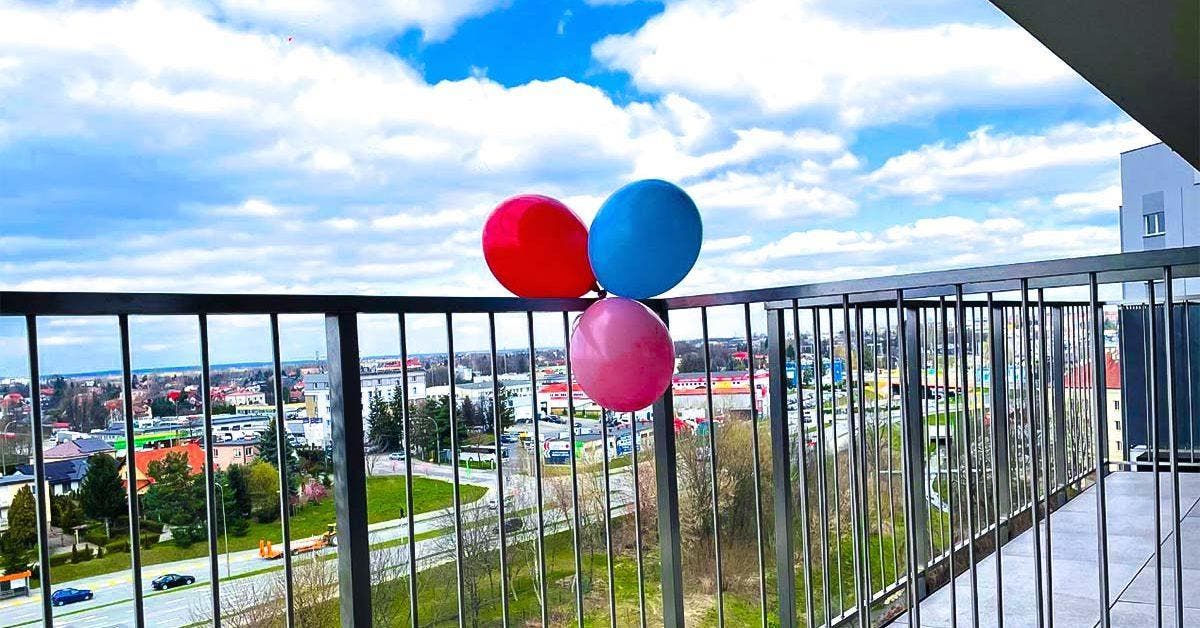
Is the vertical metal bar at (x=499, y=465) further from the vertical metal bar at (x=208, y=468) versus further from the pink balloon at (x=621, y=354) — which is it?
the vertical metal bar at (x=208, y=468)

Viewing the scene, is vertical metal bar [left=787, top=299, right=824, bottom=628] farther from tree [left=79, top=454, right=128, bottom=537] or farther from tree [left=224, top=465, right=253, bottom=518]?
tree [left=79, top=454, right=128, bottom=537]

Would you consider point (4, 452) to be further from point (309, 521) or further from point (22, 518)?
point (309, 521)

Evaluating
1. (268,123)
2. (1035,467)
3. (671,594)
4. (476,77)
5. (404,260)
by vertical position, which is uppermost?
(476,77)

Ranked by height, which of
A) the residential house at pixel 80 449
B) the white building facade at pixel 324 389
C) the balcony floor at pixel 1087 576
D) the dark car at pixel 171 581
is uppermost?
the white building facade at pixel 324 389

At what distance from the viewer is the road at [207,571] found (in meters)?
1.58

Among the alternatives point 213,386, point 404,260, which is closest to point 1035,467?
point 213,386

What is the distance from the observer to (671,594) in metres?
2.44

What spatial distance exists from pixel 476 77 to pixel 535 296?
1844 centimetres

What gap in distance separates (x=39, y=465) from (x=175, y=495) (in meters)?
1.06

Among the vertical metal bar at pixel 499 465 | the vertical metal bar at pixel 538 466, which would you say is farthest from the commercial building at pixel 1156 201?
the vertical metal bar at pixel 499 465

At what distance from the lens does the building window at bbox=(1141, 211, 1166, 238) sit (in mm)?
20094

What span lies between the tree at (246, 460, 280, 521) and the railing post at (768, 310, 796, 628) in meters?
1.44

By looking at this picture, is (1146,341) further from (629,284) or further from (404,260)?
(404,260)

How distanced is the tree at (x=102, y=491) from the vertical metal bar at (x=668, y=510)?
1.39m
